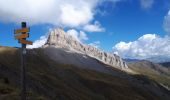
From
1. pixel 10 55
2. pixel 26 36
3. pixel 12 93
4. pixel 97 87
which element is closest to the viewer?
pixel 26 36

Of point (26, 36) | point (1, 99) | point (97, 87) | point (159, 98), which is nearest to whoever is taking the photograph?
point (26, 36)

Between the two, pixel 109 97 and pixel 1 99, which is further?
pixel 109 97

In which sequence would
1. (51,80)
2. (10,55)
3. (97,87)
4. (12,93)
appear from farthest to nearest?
1. (10,55)
2. (97,87)
3. (51,80)
4. (12,93)

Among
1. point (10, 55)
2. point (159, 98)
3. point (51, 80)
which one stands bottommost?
point (159, 98)

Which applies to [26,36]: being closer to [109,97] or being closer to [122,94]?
[109,97]

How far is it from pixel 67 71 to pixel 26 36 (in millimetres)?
158506

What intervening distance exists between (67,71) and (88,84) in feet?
53.6

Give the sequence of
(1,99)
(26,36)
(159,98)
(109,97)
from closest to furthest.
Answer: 1. (26,36)
2. (1,99)
3. (109,97)
4. (159,98)

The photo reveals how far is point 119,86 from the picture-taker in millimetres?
Answer: 191000

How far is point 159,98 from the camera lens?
651 feet

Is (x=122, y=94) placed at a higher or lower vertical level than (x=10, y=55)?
lower

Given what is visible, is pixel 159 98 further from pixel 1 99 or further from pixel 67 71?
pixel 1 99

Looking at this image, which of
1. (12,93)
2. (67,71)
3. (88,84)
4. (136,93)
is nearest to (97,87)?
(88,84)

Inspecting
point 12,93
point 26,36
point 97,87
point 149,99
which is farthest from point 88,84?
point 26,36
